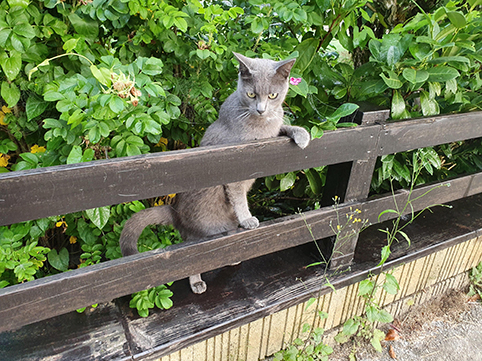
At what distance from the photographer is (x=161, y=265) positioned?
1434mm

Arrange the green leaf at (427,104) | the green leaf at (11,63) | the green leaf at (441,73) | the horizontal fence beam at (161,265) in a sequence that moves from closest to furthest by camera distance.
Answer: the horizontal fence beam at (161,265) → the green leaf at (11,63) → the green leaf at (441,73) → the green leaf at (427,104)

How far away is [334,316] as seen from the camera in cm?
202

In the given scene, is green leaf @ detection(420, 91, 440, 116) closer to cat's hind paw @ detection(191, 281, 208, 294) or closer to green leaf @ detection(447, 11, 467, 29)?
green leaf @ detection(447, 11, 467, 29)

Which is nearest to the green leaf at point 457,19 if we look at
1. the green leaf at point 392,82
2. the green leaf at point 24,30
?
the green leaf at point 392,82

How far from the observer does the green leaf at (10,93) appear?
4.71 feet

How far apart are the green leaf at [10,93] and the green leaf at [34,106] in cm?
7

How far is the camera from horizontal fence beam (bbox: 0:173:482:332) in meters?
1.22

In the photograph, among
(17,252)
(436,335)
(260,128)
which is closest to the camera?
(17,252)

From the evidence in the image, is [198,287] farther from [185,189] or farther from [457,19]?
[457,19]

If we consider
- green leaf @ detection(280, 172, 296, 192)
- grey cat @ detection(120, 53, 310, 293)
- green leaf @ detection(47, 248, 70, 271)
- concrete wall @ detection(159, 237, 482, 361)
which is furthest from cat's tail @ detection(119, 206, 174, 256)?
green leaf @ detection(280, 172, 296, 192)

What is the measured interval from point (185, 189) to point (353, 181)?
0.87 meters

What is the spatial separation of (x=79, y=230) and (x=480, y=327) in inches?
98.0

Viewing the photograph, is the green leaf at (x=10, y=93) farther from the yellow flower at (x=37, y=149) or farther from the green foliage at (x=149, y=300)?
the green foliage at (x=149, y=300)

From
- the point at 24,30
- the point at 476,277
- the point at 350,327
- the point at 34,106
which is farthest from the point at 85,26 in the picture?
the point at 476,277
